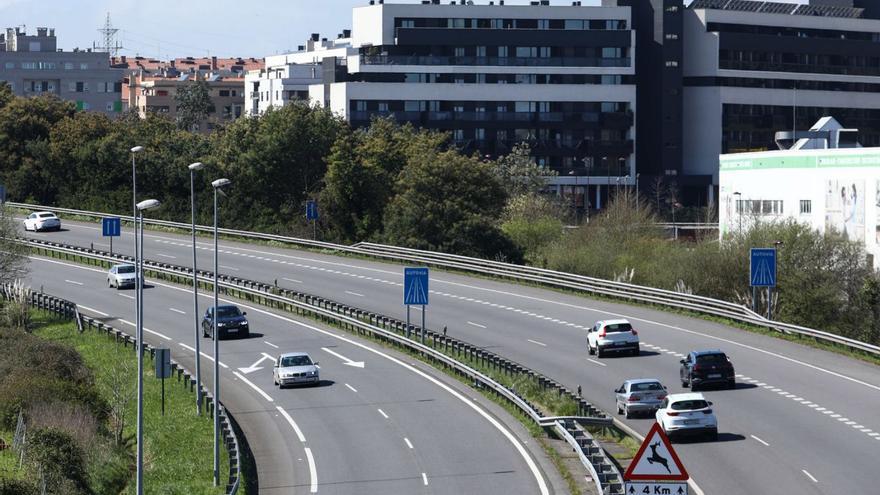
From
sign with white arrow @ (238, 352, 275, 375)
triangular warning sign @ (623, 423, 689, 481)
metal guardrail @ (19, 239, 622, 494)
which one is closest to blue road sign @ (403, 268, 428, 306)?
metal guardrail @ (19, 239, 622, 494)

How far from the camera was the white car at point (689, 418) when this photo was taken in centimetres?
3766

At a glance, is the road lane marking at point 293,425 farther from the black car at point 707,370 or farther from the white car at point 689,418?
the black car at point 707,370

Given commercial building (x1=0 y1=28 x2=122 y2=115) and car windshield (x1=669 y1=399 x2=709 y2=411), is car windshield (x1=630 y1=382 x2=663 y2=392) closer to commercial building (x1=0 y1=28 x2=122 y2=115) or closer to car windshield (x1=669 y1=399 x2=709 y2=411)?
car windshield (x1=669 y1=399 x2=709 y2=411)

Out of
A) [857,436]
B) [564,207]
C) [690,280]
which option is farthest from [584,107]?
[857,436]

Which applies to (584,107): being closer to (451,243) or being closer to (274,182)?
(274,182)

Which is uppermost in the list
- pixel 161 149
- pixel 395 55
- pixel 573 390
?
pixel 395 55

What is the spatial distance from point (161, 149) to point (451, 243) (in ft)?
112

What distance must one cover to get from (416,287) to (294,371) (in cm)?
856

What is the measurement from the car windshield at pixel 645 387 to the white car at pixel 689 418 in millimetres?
3938

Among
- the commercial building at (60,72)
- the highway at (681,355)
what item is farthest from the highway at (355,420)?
the commercial building at (60,72)

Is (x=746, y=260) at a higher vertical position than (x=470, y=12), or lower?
lower

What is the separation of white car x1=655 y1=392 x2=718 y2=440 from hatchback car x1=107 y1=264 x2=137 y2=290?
42611 millimetres

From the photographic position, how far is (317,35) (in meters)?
191

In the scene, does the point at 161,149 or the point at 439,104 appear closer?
the point at 161,149
